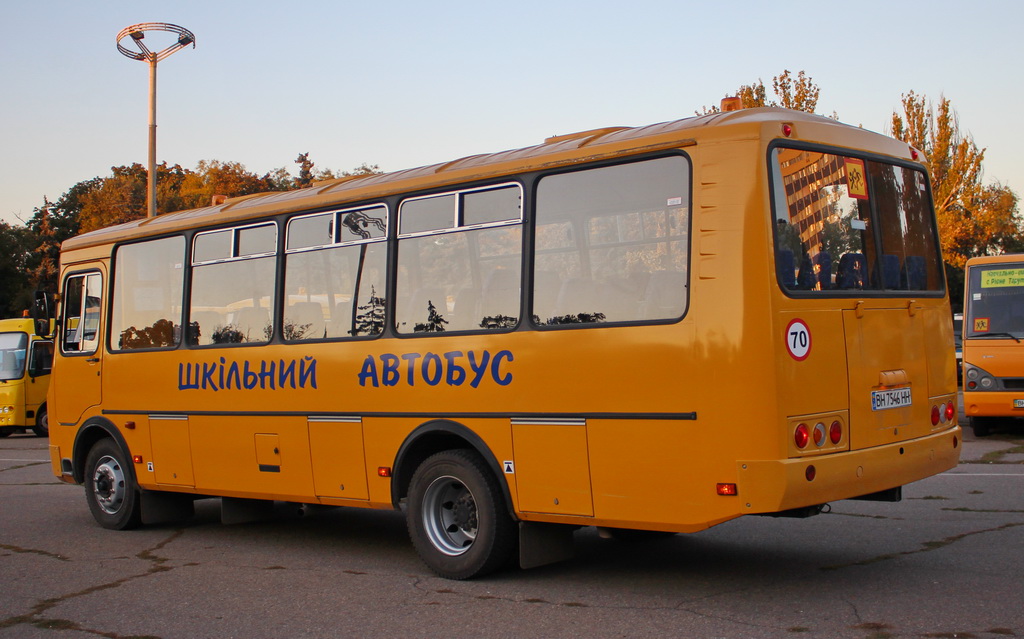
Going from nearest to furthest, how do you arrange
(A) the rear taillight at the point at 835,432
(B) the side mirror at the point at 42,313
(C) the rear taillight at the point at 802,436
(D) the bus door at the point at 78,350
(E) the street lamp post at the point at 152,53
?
(C) the rear taillight at the point at 802,436 → (A) the rear taillight at the point at 835,432 → (D) the bus door at the point at 78,350 → (B) the side mirror at the point at 42,313 → (E) the street lamp post at the point at 152,53

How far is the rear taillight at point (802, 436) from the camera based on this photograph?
6293mm

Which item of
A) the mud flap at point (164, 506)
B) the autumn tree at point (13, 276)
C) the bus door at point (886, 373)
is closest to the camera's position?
the bus door at point (886, 373)

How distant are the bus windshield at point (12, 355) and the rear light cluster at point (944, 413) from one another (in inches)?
867

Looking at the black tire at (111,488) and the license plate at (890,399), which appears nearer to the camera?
the license plate at (890,399)

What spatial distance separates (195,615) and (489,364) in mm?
2469

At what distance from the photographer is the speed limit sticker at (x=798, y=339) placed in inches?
249

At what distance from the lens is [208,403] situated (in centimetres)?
984

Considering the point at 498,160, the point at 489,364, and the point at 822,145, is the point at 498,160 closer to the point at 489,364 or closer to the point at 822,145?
the point at 489,364

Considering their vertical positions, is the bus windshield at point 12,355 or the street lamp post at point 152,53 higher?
the street lamp post at point 152,53

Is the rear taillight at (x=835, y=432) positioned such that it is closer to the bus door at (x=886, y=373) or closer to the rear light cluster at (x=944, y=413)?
the bus door at (x=886, y=373)

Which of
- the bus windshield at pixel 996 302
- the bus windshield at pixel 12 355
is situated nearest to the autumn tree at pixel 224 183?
the bus windshield at pixel 12 355

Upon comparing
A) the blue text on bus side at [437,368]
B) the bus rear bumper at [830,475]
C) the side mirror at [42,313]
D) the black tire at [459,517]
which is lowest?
the black tire at [459,517]

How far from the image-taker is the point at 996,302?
1659cm

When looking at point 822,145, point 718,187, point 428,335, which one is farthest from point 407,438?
point 822,145
